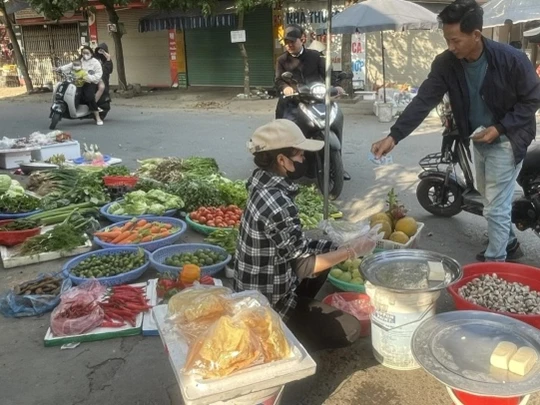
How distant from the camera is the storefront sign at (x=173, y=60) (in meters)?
19.4

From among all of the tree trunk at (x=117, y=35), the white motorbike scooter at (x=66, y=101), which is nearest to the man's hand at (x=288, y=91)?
the white motorbike scooter at (x=66, y=101)

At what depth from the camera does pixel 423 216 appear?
19.0 ft

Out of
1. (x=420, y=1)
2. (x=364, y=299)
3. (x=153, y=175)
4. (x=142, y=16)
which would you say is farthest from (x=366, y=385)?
(x=142, y=16)

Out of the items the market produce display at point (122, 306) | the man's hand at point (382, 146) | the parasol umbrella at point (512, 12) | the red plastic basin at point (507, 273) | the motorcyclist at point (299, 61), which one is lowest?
the market produce display at point (122, 306)

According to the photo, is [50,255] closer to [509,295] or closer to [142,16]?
[509,295]

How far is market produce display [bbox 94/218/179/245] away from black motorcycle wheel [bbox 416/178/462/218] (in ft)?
8.58

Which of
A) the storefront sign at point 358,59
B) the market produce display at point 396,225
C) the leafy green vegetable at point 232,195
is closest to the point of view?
the market produce display at point 396,225

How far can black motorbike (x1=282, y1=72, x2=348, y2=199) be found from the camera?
6.07 meters

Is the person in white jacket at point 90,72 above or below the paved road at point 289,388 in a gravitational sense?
above

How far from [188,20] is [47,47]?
8305 millimetres

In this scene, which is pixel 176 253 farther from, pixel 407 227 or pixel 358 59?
pixel 358 59

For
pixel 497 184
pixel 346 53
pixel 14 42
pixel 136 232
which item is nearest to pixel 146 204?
pixel 136 232

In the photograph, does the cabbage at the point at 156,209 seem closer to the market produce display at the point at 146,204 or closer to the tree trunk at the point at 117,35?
the market produce display at the point at 146,204

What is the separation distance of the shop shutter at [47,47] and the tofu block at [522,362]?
22.3m
